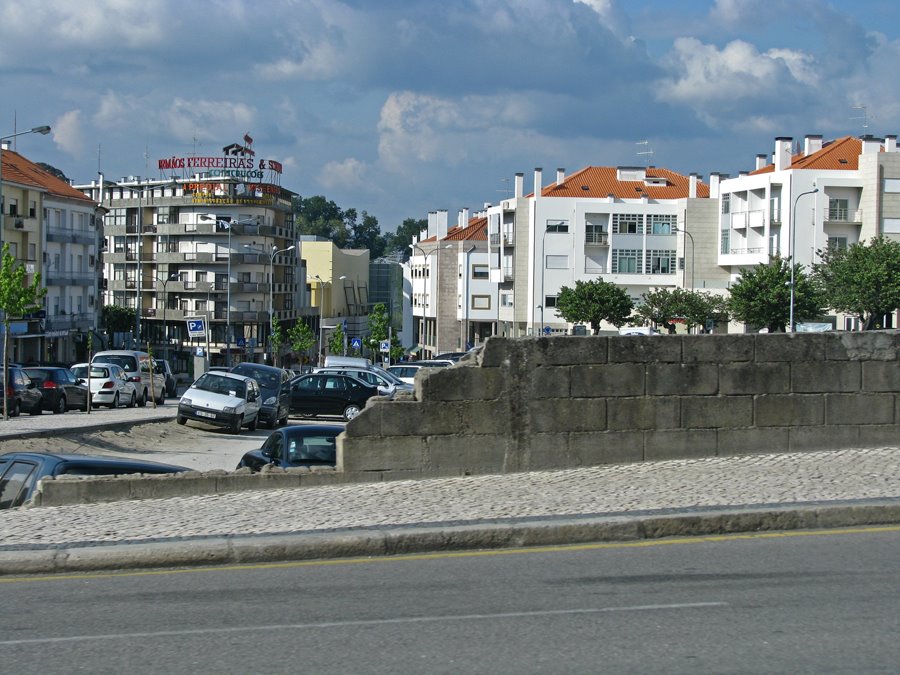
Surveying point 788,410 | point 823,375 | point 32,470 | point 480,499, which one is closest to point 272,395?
point 32,470

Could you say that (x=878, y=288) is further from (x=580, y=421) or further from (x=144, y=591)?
(x=144, y=591)

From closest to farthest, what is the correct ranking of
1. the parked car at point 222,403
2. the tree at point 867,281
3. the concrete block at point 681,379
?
the concrete block at point 681,379
the parked car at point 222,403
the tree at point 867,281

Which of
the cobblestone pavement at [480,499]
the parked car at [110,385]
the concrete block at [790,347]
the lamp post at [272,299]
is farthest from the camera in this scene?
the lamp post at [272,299]

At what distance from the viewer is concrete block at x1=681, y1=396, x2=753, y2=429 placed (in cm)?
1360

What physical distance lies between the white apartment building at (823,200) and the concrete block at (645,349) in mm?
60732

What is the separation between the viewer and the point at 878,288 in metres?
63.1

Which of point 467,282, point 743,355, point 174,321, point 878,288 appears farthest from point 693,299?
point 743,355

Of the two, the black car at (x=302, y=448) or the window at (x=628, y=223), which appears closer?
the black car at (x=302, y=448)

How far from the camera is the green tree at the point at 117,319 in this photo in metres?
98.6

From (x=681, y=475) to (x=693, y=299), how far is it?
202ft

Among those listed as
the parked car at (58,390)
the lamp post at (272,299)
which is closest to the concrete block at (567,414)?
the parked car at (58,390)

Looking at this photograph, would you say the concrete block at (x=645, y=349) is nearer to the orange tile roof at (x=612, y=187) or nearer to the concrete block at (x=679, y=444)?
the concrete block at (x=679, y=444)

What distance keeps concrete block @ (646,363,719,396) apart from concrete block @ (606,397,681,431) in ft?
0.41

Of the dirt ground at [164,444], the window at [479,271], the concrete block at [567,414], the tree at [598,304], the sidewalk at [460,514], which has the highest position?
the window at [479,271]
